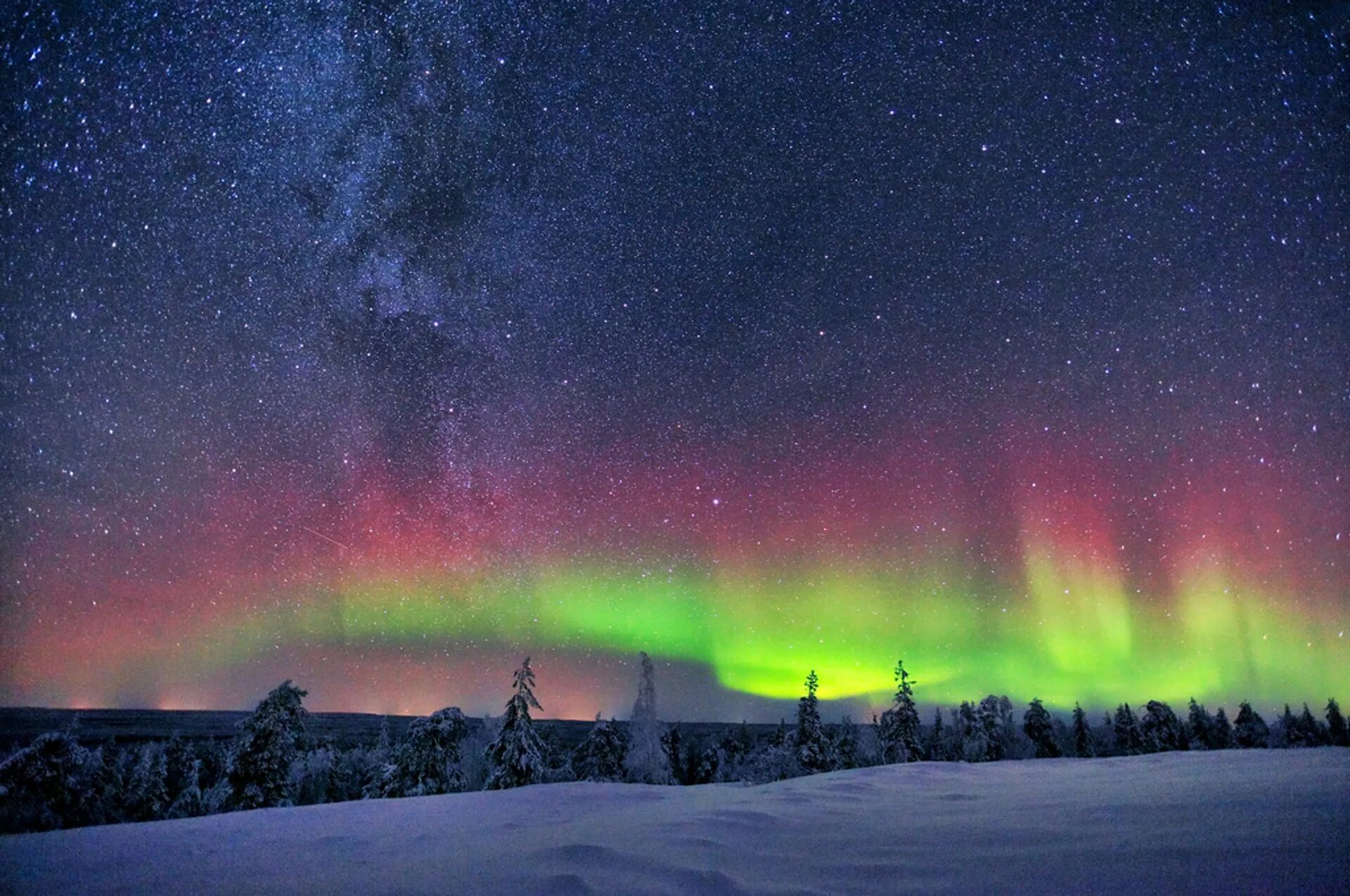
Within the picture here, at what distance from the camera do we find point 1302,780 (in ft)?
20.7

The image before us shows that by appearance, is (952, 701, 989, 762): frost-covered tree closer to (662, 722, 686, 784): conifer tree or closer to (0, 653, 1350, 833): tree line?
(0, 653, 1350, 833): tree line

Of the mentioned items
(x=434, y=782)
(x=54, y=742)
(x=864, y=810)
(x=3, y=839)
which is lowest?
(x=434, y=782)

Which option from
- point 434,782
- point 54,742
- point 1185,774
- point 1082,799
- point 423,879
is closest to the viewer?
point 423,879

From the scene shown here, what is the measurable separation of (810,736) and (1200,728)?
7129cm

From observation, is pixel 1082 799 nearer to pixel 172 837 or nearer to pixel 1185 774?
pixel 1185 774

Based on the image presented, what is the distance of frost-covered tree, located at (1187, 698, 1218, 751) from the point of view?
76.6 meters

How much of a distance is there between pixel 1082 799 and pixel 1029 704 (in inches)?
2537

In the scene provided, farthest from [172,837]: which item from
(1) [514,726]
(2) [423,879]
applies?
(1) [514,726]

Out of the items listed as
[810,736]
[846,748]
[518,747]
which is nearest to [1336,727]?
[846,748]

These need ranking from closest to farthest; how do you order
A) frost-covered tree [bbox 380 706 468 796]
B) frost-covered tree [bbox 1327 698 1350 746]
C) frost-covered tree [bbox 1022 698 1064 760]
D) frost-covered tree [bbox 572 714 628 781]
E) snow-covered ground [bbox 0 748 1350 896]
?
1. snow-covered ground [bbox 0 748 1350 896]
2. frost-covered tree [bbox 380 706 468 796]
3. frost-covered tree [bbox 572 714 628 781]
4. frost-covered tree [bbox 1022 698 1064 760]
5. frost-covered tree [bbox 1327 698 1350 746]

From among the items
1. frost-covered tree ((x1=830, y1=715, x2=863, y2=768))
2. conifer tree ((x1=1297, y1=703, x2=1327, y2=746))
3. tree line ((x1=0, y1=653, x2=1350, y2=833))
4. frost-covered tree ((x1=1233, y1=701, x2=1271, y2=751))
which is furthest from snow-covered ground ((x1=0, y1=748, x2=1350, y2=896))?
conifer tree ((x1=1297, y1=703, x2=1327, y2=746))

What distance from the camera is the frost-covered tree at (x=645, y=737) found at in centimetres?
4047

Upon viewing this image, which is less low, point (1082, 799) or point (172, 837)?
point (1082, 799)

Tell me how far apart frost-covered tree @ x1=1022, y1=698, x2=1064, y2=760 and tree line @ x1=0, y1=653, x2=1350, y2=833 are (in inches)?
6.9
